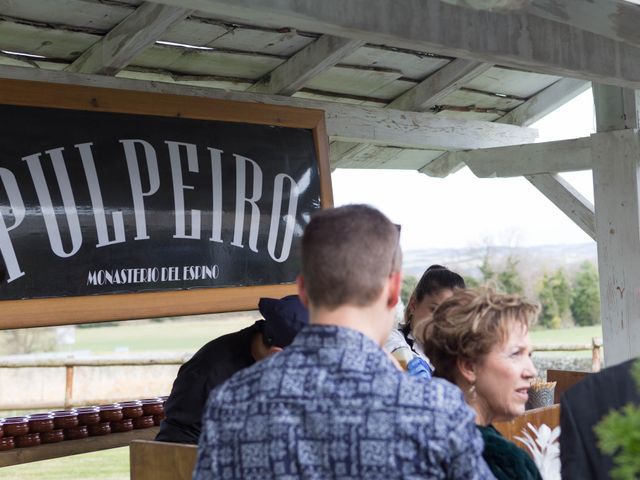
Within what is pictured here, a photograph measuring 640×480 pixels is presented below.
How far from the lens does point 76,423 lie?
164 inches

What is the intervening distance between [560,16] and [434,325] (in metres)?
1.41

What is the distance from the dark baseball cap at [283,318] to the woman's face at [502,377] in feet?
2.15

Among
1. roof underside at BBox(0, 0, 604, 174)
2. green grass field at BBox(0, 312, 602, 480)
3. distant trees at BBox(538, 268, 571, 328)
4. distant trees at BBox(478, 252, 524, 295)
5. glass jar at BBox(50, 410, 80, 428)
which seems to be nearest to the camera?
roof underside at BBox(0, 0, 604, 174)

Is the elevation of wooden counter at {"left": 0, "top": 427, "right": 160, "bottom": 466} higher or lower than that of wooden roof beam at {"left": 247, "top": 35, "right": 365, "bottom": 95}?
lower

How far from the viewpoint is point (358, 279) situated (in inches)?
54.6

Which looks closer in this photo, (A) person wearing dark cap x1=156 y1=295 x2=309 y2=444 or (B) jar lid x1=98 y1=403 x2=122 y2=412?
(A) person wearing dark cap x1=156 y1=295 x2=309 y2=444

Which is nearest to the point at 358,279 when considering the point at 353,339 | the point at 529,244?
the point at 353,339

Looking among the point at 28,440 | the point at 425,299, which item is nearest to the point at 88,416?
the point at 28,440

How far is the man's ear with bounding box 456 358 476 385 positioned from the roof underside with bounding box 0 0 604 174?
1.21 meters

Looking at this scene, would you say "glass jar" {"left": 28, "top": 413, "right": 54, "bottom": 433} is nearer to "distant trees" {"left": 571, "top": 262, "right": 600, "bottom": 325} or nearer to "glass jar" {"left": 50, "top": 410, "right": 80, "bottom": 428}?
"glass jar" {"left": 50, "top": 410, "right": 80, "bottom": 428}

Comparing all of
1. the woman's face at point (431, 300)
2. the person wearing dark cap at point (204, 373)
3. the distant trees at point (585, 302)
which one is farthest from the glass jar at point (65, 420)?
the distant trees at point (585, 302)

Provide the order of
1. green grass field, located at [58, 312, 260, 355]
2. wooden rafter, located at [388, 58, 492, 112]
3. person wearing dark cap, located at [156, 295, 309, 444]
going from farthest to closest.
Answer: green grass field, located at [58, 312, 260, 355] < wooden rafter, located at [388, 58, 492, 112] < person wearing dark cap, located at [156, 295, 309, 444]

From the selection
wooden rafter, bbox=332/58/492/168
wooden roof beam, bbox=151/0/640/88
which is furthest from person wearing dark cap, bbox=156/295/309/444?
wooden rafter, bbox=332/58/492/168

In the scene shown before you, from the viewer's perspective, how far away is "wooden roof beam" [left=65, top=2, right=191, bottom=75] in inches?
133
